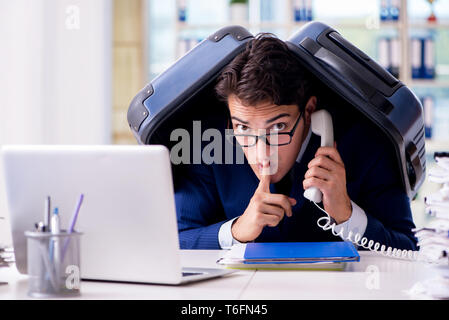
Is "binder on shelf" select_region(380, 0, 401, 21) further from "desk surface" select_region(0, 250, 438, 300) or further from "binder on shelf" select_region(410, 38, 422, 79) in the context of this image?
"desk surface" select_region(0, 250, 438, 300)

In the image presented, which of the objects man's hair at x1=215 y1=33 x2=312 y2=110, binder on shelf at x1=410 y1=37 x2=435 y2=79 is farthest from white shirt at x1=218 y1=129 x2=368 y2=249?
binder on shelf at x1=410 y1=37 x2=435 y2=79

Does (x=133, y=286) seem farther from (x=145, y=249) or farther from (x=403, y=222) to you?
(x=403, y=222)

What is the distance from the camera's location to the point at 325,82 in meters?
1.57

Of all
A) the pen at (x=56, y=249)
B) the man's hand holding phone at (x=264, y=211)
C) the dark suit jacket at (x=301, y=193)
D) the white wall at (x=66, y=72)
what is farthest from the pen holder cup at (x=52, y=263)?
the white wall at (x=66, y=72)

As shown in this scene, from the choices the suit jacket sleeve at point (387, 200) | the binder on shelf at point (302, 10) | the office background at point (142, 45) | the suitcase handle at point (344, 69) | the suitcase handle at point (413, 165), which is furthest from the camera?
the binder on shelf at point (302, 10)

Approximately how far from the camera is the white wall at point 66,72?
324 cm

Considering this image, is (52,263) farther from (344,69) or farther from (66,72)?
(66,72)

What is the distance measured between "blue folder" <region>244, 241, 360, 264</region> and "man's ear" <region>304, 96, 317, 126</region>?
50 centimetres

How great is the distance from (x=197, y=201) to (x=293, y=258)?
69 centimetres

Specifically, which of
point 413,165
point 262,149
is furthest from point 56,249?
point 413,165

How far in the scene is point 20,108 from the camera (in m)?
3.19

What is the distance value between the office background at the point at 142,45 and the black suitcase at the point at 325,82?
185 centimetres

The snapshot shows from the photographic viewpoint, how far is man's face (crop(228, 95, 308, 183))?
165 centimetres

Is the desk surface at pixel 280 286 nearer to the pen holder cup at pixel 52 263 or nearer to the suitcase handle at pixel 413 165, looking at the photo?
the pen holder cup at pixel 52 263
